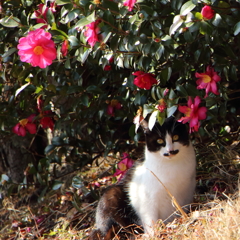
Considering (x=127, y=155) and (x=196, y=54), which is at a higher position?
(x=196, y=54)

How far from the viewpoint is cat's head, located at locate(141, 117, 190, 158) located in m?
2.77

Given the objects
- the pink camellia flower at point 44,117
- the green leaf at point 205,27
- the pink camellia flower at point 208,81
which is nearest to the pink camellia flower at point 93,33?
the green leaf at point 205,27

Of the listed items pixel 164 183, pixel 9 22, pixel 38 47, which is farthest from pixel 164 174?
pixel 9 22

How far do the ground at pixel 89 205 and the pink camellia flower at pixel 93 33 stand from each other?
1.19m

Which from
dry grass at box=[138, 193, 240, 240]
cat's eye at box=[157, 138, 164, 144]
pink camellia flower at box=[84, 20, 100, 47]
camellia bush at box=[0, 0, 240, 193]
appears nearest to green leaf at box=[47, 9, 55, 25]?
camellia bush at box=[0, 0, 240, 193]

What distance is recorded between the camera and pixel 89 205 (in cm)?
355

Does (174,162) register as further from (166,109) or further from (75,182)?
(75,182)

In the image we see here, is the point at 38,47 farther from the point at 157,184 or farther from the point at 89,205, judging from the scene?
the point at 89,205

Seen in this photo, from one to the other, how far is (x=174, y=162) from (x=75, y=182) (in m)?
0.88

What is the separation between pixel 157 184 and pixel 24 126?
1.11 m

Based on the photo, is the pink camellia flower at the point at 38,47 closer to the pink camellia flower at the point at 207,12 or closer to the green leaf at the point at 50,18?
the green leaf at the point at 50,18

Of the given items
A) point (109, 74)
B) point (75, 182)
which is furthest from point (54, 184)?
point (109, 74)

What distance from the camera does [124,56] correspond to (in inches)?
96.3

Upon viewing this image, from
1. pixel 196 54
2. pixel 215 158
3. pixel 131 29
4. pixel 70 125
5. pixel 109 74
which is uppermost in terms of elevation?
pixel 131 29
